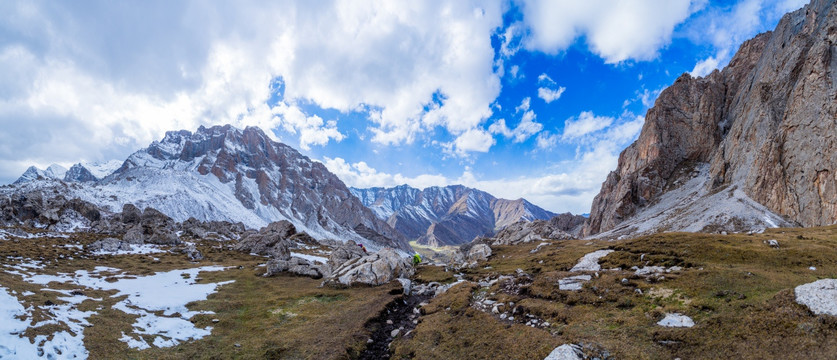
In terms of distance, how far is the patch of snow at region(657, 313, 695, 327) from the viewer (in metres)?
17.2

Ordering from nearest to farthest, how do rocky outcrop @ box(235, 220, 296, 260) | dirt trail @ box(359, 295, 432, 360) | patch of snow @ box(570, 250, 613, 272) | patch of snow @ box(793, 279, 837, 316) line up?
patch of snow @ box(793, 279, 837, 316)
dirt trail @ box(359, 295, 432, 360)
patch of snow @ box(570, 250, 613, 272)
rocky outcrop @ box(235, 220, 296, 260)

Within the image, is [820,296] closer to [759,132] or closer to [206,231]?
[759,132]

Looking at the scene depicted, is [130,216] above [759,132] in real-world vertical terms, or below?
below

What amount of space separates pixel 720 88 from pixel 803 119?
4511 inches

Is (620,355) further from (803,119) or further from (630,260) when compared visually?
(803,119)

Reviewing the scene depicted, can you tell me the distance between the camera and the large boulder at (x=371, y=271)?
46.1 metres

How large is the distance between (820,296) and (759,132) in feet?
468

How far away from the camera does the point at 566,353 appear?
15648 millimetres

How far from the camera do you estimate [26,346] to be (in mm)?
16969

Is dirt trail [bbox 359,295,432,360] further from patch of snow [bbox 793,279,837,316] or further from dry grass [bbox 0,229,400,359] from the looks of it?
patch of snow [bbox 793,279,837,316]

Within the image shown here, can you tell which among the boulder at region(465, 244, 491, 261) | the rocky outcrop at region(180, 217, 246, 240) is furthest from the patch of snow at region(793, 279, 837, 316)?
the rocky outcrop at region(180, 217, 246, 240)

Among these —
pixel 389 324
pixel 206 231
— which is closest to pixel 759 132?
pixel 389 324

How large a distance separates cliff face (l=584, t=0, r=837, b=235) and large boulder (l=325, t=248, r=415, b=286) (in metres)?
95.9

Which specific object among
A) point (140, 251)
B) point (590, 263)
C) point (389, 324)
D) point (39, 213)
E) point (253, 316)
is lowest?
point (389, 324)
